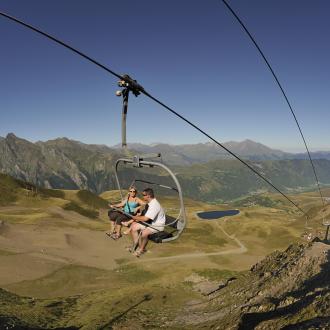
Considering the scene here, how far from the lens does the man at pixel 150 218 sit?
20.8m

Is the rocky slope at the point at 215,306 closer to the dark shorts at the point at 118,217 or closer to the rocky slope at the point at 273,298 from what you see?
the rocky slope at the point at 273,298

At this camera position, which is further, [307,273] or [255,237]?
[255,237]

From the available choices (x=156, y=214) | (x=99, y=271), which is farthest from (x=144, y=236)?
(x=99, y=271)

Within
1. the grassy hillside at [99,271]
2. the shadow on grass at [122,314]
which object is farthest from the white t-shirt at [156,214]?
the shadow on grass at [122,314]

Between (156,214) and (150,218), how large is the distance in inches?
15.9

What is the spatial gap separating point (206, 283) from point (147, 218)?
55.2 meters

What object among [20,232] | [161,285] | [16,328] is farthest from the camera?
[20,232]

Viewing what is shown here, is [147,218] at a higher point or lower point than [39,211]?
higher

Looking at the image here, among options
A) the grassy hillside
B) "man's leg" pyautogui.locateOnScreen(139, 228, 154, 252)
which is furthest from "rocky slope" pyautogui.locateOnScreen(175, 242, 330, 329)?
"man's leg" pyautogui.locateOnScreen(139, 228, 154, 252)

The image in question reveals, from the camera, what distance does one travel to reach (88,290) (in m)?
67.6

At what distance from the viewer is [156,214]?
20953 millimetres

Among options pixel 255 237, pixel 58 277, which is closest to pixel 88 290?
pixel 58 277

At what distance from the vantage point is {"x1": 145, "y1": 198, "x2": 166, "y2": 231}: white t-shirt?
68.3 ft

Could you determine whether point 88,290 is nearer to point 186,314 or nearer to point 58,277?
point 58,277
